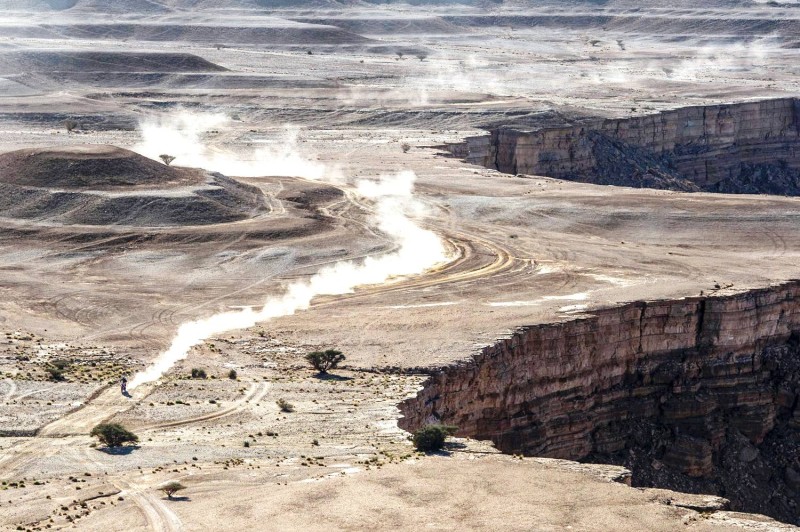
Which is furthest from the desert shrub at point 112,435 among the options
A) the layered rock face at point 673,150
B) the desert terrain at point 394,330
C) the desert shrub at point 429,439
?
the layered rock face at point 673,150

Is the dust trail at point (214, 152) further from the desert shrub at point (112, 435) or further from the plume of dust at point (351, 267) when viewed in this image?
the desert shrub at point (112, 435)

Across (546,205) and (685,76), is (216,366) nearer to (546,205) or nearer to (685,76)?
(546,205)

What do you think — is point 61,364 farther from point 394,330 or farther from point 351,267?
point 351,267

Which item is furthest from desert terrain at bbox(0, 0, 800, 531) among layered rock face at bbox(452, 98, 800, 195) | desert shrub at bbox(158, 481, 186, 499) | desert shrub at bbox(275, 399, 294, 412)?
layered rock face at bbox(452, 98, 800, 195)

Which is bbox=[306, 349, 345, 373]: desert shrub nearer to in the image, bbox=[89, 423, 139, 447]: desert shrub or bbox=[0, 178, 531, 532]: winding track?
bbox=[0, 178, 531, 532]: winding track

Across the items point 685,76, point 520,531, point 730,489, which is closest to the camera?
point 520,531

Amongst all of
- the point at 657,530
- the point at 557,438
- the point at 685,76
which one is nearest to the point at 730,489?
the point at 557,438
